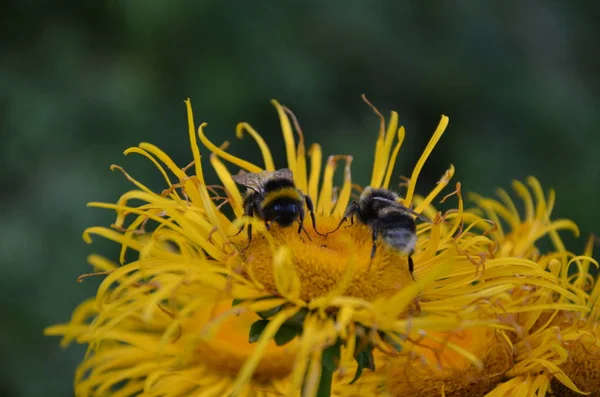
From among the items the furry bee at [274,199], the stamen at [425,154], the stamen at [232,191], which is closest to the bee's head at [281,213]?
the furry bee at [274,199]

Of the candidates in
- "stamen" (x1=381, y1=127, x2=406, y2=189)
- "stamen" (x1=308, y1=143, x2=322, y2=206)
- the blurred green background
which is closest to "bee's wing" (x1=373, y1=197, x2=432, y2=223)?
"stamen" (x1=381, y1=127, x2=406, y2=189)

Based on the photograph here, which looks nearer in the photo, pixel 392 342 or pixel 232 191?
pixel 392 342

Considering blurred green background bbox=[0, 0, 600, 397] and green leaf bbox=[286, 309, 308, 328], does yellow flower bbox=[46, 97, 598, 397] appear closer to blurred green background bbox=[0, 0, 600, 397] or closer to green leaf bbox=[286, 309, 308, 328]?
green leaf bbox=[286, 309, 308, 328]

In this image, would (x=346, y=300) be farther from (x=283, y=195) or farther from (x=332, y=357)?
(x=283, y=195)

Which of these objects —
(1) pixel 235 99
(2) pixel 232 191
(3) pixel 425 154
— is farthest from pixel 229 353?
(1) pixel 235 99

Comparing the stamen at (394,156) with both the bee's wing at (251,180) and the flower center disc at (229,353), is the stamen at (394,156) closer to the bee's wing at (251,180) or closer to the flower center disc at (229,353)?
the bee's wing at (251,180)
